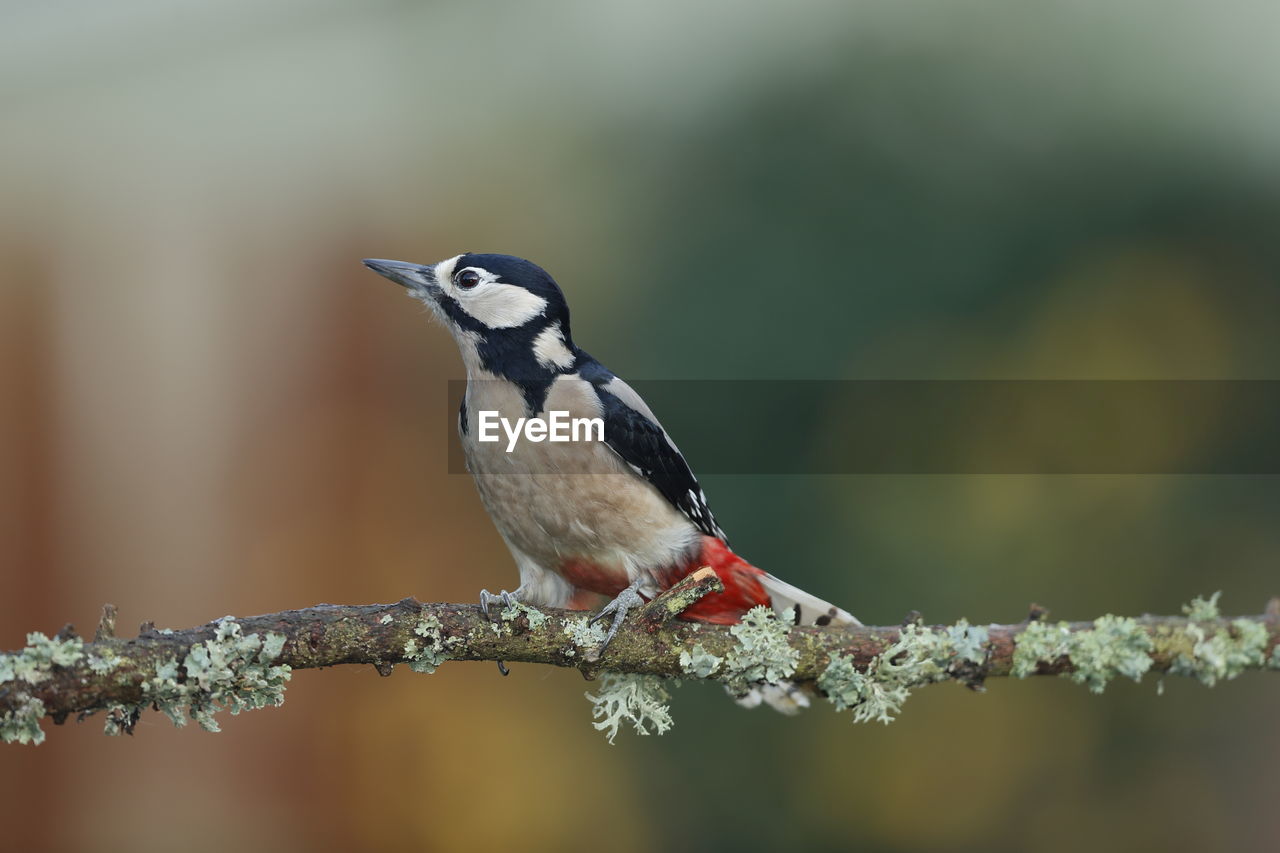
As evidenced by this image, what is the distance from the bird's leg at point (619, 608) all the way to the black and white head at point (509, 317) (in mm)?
525

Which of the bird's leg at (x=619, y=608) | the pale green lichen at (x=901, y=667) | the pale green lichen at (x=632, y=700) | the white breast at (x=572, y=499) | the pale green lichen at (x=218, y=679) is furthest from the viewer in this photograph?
the white breast at (x=572, y=499)

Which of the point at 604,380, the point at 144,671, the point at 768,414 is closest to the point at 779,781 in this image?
the point at 768,414

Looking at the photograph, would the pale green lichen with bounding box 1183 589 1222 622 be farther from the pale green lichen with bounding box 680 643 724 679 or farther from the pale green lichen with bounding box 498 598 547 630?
the pale green lichen with bounding box 498 598 547 630

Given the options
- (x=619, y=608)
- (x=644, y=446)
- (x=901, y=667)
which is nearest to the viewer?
(x=901, y=667)

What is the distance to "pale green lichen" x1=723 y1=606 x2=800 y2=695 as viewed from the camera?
2.03 meters

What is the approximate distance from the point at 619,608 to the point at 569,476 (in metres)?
0.34

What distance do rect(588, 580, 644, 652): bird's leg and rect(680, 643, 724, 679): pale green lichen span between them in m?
0.13

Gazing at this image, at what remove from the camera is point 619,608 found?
225cm

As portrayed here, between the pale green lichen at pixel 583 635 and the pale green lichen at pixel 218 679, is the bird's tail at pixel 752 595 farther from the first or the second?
the pale green lichen at pixel 218 679

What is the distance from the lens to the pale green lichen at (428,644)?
6.66 ft

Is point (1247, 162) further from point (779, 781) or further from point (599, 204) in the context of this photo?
point (779, 781)

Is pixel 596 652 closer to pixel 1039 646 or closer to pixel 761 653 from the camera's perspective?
pixel 761 653

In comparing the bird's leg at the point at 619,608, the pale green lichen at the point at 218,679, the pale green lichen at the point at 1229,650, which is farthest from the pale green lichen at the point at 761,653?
the pale green lichen at the point at 218,679

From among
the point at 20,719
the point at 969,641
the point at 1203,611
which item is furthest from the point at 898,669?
the point at 20,719
